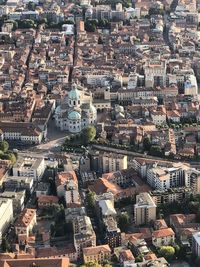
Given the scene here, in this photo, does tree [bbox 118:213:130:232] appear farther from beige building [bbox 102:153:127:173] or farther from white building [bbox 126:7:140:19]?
white building [bbox 126:7:140:19]

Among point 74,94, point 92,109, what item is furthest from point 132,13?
point 92,109

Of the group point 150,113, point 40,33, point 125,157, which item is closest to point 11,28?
point 40,33

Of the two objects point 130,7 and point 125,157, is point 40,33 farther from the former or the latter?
point 125,157

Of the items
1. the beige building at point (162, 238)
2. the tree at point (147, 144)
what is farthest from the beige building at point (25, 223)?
the tree at point (147, 144)

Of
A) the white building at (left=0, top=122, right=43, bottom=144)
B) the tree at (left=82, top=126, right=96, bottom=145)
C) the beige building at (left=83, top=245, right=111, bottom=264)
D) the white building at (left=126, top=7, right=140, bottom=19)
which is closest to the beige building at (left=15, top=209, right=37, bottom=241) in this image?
the beige building at (left=83, top=245, right=111, bottom=264)

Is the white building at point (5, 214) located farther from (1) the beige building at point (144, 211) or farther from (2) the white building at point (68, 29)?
(2) the white building at point (68, 29)

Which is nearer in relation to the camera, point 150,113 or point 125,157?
point 125,157
